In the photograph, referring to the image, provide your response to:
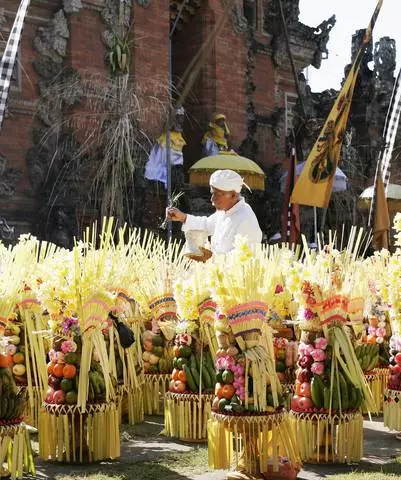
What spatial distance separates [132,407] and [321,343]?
2.26 m

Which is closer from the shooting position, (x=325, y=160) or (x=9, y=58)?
(x=9, y=58)

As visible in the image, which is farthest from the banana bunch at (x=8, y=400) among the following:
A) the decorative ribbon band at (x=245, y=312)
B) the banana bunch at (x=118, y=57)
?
the banana bunch at (x=118, y=57)

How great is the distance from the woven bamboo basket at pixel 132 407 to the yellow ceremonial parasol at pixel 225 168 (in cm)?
825

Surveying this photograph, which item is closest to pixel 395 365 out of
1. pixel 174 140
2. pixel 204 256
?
pixel 204 256

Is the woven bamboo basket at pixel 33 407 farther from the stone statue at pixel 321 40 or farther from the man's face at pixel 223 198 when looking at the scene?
the stone statue at pixel 321 40

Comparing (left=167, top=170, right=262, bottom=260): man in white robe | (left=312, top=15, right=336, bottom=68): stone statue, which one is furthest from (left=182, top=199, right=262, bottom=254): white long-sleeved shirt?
(left=312, top=15, right=336, bottom=68): stone statue

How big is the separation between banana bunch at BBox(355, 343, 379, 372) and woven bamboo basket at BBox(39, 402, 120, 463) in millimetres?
2442

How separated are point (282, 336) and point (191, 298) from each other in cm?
78

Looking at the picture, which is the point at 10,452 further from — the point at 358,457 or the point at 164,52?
the point at 164,52

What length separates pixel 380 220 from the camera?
41.3 feet

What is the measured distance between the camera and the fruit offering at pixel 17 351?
7.33 meters

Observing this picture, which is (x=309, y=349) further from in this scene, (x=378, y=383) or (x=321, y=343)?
(x=378, y=383)

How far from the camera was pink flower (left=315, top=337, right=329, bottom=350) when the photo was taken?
6.48 m

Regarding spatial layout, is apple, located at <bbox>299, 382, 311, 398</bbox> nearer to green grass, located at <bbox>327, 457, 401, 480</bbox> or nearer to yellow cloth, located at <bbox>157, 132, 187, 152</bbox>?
green grass, located at <bbox>327, 457, 401, 480</bbox>
